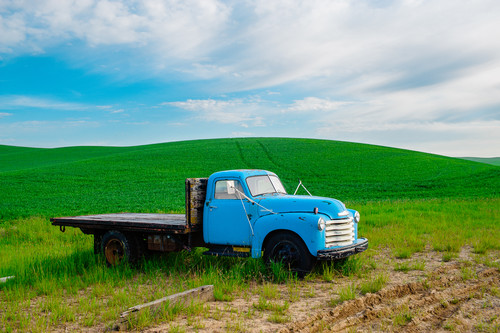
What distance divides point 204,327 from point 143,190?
26.8m

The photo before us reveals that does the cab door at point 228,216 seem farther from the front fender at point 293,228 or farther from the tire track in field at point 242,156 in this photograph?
the tire track in field at point 242,156

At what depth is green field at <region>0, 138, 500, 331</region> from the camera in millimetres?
7309

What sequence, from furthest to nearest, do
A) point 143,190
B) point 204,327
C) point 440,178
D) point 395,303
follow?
point 440,178 < point 143,190 < point 395,303 < point 204,327

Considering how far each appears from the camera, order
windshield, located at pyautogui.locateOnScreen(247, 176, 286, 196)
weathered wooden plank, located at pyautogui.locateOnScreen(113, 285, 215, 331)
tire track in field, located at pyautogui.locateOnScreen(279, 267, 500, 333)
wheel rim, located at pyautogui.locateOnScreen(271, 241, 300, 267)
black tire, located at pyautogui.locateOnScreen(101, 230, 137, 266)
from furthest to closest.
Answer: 1. black tire, located at pyautogui.locateOnScreen(101, 230, 137, 266)
2. windshield, located at pyautogui.locateOnScreen(247, 176, 286, 196)
3. wheel rim, located at pyautogui.locateOnScreen(271, 241, 300, 267)
4. weathered wooden plank, located at pyautogui.locateOnScreen(113, 285, 215, 331)
5. tire track in field, located at pyautogui.locateOnScreen(279, 267, 500, 333)

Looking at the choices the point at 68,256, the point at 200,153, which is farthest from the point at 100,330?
the point at 200,153

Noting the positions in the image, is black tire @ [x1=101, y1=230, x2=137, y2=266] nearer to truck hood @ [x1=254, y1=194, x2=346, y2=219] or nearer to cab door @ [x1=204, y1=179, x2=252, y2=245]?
cab door @ [x1=204, y1=179, x2=252, y2=245]

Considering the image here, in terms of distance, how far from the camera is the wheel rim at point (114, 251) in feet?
31.4

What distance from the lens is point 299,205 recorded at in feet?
26.4

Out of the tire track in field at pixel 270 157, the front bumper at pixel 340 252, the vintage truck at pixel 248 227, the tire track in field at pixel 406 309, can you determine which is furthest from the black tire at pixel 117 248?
the tire track in field at pixel 270 157

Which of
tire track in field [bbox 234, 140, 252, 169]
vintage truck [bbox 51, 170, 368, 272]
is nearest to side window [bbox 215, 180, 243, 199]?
vintage truck [bbox 51, 170, 368, 272]

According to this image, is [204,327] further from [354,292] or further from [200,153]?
[200,153]

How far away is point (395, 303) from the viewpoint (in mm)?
6359

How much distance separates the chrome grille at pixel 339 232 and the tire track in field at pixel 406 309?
1306 mm

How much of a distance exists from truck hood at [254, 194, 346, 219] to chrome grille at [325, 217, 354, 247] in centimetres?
18
